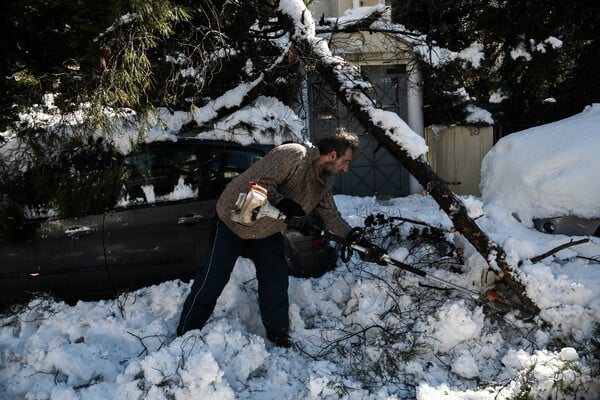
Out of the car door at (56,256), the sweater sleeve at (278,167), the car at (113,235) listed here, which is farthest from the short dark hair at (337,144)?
the car door at (56,256)

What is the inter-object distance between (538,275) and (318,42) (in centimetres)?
273

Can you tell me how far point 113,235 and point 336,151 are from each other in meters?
2.12

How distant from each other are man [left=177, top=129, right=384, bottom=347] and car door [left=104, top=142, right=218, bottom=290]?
A: 0.77 meters

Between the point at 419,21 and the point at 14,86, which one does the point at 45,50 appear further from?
the point at 419,21

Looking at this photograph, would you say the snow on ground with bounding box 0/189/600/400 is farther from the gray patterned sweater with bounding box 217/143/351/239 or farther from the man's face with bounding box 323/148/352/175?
the man's face with bounding box 323/148/352/175

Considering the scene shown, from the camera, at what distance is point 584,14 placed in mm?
7152

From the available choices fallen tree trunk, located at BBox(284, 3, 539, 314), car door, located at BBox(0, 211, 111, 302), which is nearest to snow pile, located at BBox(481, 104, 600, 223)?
fallen tree trunk, located at BBox(284, 3, 539, 314)

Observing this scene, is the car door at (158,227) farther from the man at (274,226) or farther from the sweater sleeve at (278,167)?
the sweater sleeve at (278,167)

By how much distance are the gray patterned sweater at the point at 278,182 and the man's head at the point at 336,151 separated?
0.07 meters

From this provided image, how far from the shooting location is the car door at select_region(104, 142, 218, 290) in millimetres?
4125

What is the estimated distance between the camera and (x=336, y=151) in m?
3.27

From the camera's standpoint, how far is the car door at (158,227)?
13.5 ft

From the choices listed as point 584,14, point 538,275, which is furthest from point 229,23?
point 584,14

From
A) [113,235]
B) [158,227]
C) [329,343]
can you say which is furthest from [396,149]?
[113,235]
